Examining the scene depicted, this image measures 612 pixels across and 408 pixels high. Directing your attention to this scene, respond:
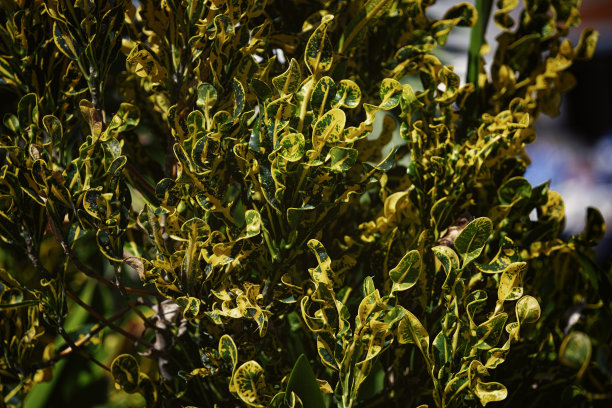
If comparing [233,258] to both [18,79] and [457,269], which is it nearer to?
[457,269]

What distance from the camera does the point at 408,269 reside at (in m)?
0.59

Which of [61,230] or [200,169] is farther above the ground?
[200,169]

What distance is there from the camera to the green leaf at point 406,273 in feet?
1.92

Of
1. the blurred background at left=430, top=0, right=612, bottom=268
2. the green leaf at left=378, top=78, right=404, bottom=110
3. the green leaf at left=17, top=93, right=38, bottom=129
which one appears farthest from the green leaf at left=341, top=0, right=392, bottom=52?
the blurred background at left=430, top=0, right=612, bottom=268

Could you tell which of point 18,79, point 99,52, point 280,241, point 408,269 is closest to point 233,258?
point 280,241

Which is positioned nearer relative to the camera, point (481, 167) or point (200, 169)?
point (200, 169)

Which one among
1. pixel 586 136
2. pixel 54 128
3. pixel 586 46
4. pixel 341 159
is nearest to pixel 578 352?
pixel 341 159

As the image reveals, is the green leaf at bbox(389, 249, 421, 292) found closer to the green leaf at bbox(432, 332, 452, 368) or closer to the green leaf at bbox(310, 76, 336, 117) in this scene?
the green leaf at bbox(432, 332, 452, 368)

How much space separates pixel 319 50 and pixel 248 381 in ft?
1.11

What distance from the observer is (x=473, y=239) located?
612 millimetres

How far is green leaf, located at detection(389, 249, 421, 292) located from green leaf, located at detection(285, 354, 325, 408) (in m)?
0.11

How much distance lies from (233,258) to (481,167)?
1.03ft

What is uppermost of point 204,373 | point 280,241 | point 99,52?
point 99,52

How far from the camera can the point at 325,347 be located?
23.9 inches
